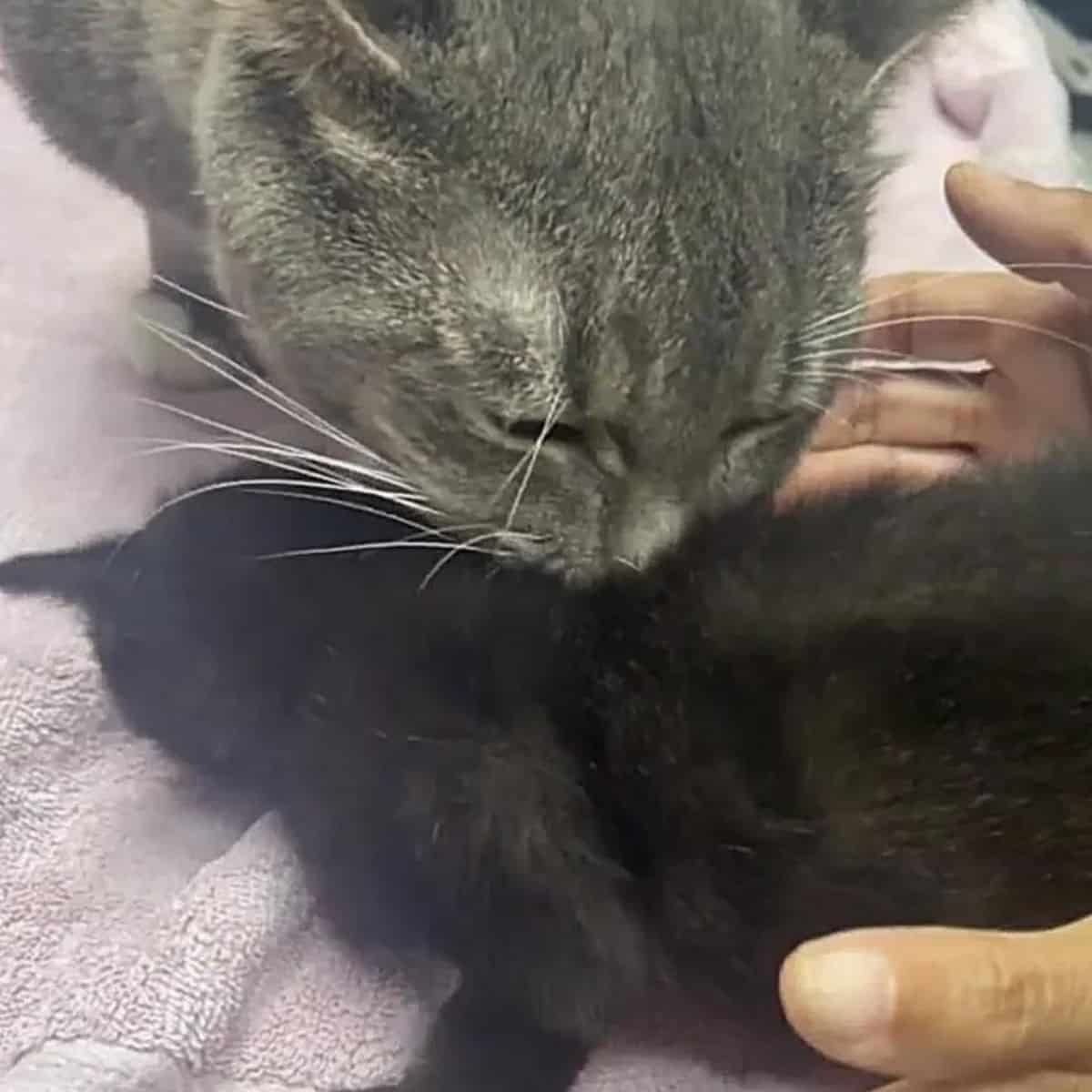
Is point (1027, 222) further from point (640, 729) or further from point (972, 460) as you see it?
point (640, 729)

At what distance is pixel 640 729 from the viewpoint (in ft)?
2.64

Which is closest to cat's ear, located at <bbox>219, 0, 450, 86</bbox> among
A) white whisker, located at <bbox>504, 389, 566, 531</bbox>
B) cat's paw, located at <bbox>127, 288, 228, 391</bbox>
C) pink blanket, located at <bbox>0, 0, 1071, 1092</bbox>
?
white whisker, located at <bbox>504, 389, 566, 531</bbox>

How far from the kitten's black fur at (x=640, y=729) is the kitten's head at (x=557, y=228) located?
0.06m

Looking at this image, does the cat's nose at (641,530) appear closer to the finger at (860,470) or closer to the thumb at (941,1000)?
the finger at (860,470)

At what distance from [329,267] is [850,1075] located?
44cm

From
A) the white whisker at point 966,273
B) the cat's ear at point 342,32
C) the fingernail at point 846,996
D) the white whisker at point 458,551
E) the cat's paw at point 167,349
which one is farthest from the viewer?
the cat's paw at point 167,349

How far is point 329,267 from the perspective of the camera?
822mm

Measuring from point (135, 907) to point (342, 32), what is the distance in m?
0.44

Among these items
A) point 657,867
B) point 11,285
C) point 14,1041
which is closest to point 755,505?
point 657,867

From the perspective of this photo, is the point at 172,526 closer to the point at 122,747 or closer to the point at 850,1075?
the point at 122,747

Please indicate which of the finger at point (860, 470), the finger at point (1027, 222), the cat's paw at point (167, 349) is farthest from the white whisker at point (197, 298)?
the finger at point (1027, 222)

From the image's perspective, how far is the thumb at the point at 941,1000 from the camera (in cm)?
57

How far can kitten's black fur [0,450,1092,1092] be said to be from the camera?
2.50ft

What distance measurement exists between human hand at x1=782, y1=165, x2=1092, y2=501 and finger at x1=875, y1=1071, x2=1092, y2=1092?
→ 0.47 meters
